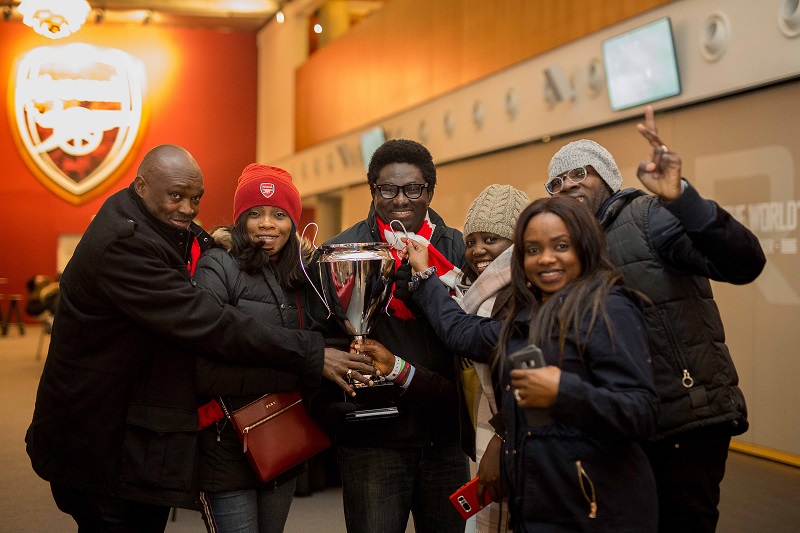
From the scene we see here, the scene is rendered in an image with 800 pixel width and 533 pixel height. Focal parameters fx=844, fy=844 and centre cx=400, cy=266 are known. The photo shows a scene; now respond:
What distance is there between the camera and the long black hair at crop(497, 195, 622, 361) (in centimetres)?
174

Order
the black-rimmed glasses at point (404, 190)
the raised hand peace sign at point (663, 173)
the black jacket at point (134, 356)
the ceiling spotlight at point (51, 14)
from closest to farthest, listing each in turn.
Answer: the raised hand peace sign at point (663, 173) < the black jacket at point (134, 356) < the black-rimmed glasses at point (404, 190) < the ceiling spotlight at point (51, 14)

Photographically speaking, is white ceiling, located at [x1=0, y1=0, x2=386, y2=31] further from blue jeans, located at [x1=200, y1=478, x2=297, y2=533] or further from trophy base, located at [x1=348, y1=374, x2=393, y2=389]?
blue jeans, located at [x1=200, y1=478, x2=297, y2=533]

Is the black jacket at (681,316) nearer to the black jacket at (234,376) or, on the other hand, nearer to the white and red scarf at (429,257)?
the white and red scarf at (429,257)

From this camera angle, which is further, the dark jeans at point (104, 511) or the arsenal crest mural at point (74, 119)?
the arsenal crest mural at point (74, 119)

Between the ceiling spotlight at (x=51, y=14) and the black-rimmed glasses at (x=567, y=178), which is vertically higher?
the ceiling spotlight at (x=51, y=14)

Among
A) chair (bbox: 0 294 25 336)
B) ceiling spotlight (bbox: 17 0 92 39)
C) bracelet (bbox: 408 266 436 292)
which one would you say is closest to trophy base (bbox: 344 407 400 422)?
bracelet (bbox: 408 266 436 292)

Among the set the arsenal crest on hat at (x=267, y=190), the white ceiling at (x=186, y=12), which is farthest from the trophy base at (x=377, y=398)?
the white ceiling at (x=186, y=12)

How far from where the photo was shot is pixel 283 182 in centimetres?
246

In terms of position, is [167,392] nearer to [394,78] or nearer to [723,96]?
[723,96]

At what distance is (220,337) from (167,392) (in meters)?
0.21

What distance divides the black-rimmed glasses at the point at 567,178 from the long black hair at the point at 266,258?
2.42ft

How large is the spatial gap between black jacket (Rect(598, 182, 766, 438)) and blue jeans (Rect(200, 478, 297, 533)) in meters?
1.03

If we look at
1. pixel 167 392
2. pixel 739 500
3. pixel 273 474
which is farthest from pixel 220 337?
pixel 739 500

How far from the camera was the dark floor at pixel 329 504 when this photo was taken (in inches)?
164
